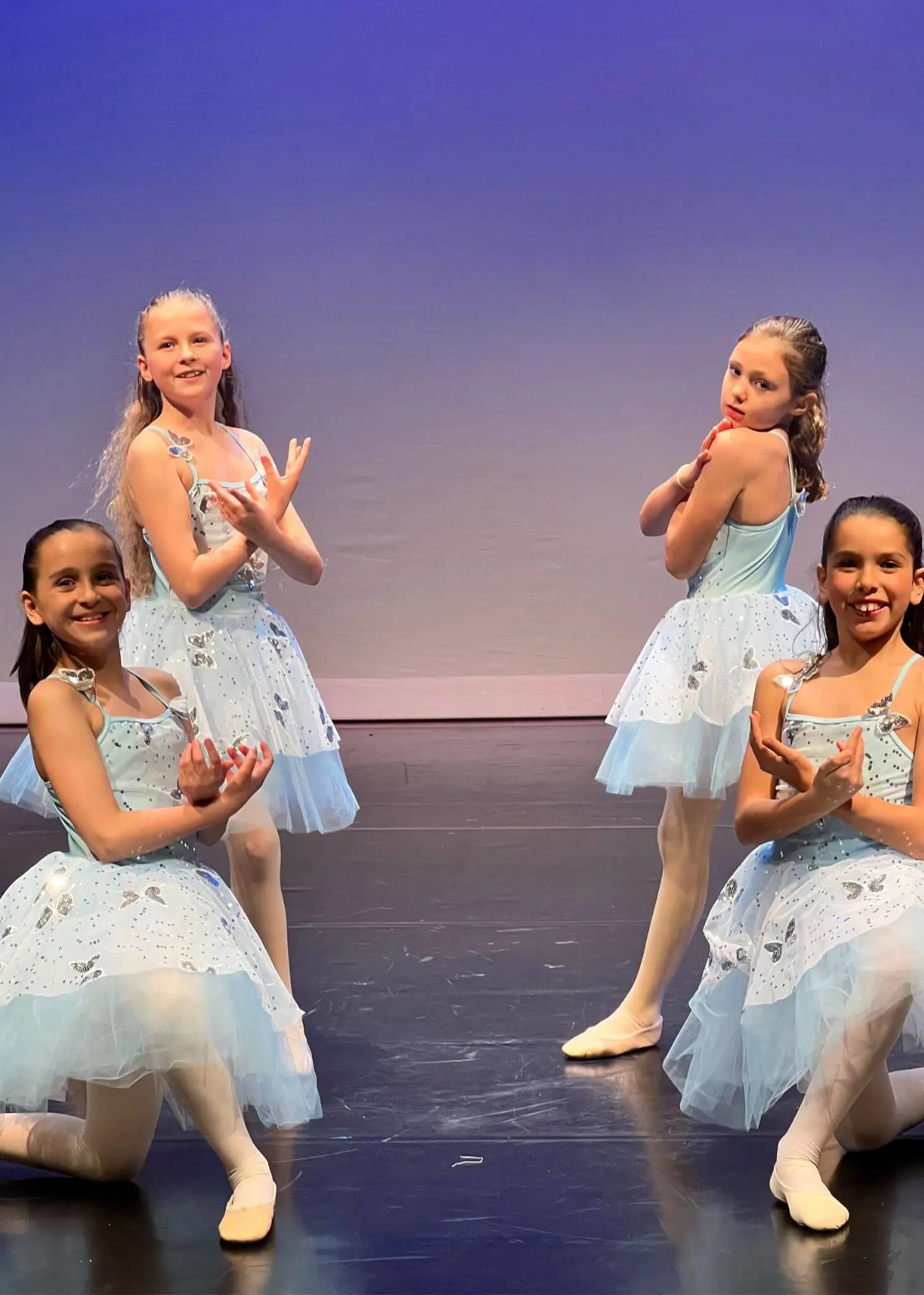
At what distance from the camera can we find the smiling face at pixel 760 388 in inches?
94.3

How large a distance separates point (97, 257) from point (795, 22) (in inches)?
101

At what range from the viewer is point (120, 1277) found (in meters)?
1.65

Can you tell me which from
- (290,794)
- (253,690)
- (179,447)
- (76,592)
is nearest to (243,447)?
(179,447)

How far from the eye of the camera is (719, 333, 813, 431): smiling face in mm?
2396

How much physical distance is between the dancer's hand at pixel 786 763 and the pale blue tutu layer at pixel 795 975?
140 mm

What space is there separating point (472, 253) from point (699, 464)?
11.0 ft

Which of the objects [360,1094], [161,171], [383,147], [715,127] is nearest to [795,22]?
[715,127]

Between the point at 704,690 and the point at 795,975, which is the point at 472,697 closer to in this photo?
the point at 704,690

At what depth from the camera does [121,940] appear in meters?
1.76

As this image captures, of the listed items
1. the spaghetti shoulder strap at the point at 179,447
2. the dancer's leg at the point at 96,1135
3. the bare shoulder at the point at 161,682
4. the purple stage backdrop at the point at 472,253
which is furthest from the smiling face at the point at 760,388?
the purple stage backdrop at the point at 472,253

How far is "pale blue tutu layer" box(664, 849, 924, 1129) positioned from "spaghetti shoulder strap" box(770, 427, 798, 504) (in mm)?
698

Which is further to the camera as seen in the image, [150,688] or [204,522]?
[204,522]

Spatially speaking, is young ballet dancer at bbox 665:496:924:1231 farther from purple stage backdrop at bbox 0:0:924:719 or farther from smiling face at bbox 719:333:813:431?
purple stage backdrop at bbox 0:0:924:719

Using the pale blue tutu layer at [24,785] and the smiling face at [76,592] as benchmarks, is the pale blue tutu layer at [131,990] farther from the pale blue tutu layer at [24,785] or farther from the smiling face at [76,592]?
the pale blue tutu layer at [24,785]
